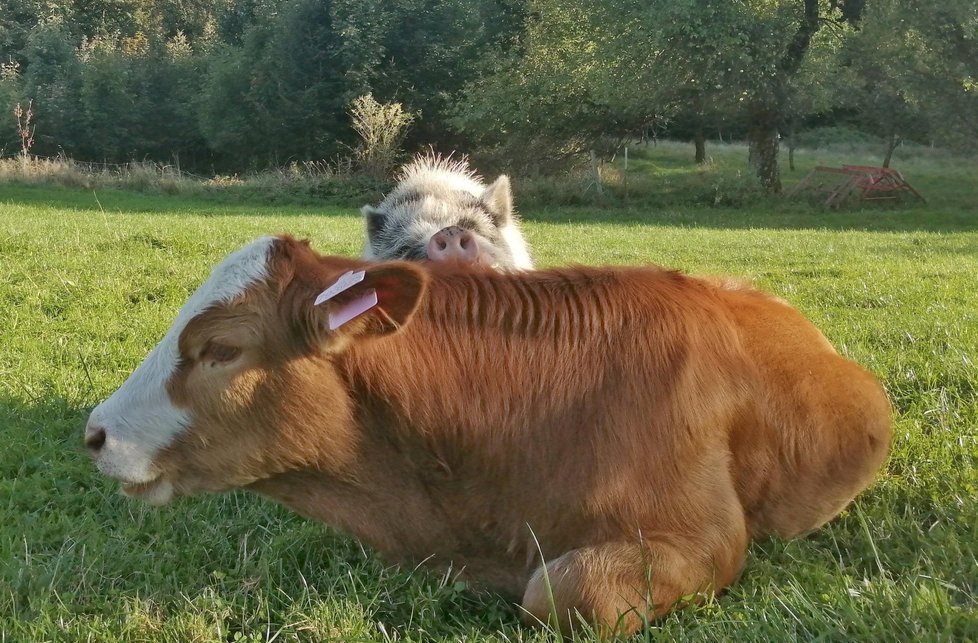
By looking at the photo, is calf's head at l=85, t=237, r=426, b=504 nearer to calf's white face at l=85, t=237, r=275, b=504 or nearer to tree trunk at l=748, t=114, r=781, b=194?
calf's white face at l=85, t=237, r=275, b=504

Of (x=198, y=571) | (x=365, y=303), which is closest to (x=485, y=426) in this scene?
(x=365, y=303)

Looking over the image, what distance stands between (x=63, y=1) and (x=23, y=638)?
228ft

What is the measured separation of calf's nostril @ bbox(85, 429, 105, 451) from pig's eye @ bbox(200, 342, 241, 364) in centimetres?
44

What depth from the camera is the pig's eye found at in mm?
2920

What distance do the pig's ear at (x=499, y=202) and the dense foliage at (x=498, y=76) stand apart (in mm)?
21665

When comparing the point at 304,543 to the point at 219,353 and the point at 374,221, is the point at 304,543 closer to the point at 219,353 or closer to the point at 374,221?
the point at 219,353

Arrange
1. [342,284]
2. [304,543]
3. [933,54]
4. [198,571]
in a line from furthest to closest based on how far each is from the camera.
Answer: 1. [933,54]
2. [304,543]
3. [198,571]
4. [342,284]

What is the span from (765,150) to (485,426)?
99.5 feet

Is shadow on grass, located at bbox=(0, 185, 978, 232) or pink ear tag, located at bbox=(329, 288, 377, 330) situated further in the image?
shadow on grass, located at bbox=(0, 185, 978, 232)

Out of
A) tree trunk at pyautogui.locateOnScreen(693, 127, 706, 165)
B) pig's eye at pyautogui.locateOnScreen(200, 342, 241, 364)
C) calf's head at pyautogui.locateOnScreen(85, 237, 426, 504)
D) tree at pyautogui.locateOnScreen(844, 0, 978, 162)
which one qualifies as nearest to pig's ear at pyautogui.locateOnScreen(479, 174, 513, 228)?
calf's head at pyautogui.locateOnScreen(85, 237, 426, 504)

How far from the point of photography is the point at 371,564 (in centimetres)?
325

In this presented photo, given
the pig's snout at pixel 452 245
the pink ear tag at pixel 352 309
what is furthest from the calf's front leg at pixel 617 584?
the pig's snout at pixel 452 245

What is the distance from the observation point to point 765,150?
3081 cm

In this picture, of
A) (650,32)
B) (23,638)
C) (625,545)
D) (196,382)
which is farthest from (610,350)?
(650,32)
